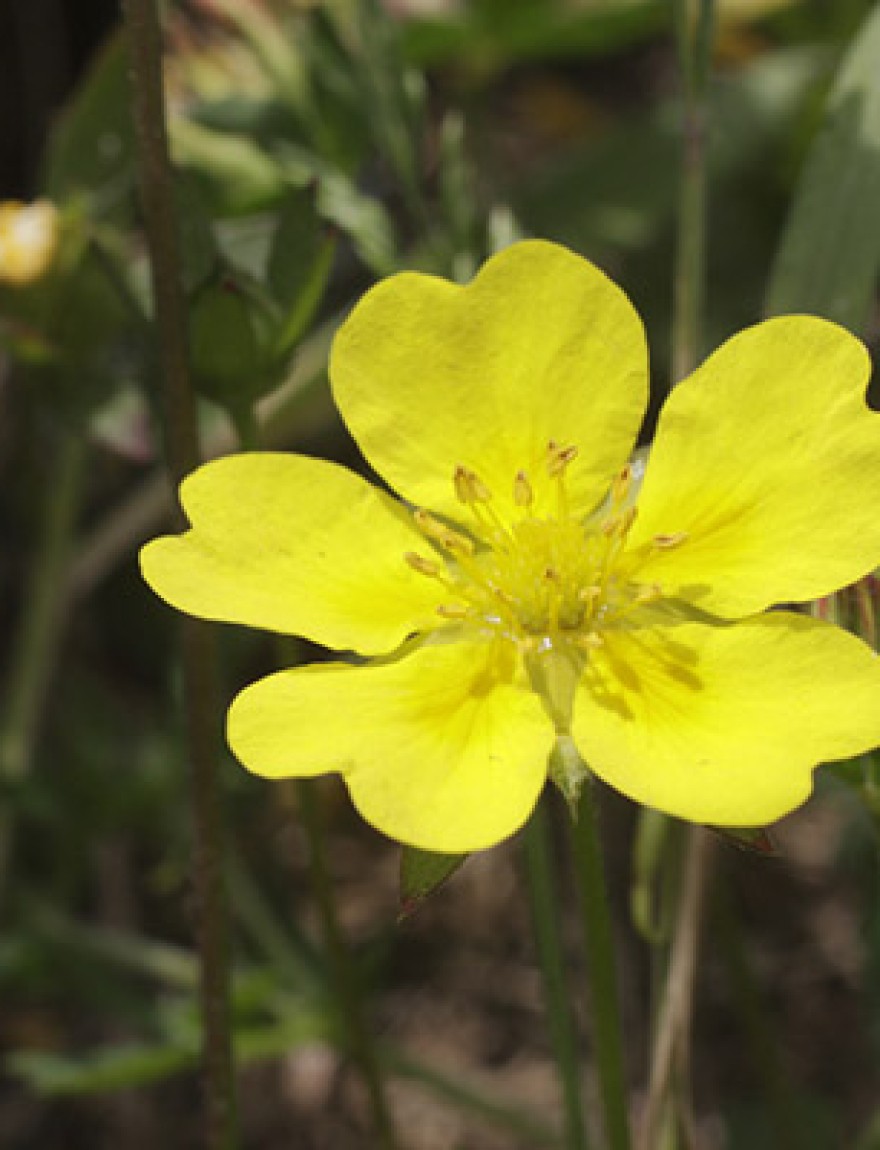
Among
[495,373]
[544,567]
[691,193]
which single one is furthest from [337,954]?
[691,193]

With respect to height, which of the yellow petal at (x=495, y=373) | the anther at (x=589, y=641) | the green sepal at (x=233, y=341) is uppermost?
the green sepal at (x=233, y=341)

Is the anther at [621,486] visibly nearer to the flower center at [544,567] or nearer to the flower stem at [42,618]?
the flower center at [544,567]

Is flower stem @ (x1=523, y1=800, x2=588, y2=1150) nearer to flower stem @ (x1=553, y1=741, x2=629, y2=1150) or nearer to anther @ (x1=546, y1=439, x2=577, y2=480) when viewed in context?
flower stem @ (x1=553, y1=741, x2=629, y2=1150)

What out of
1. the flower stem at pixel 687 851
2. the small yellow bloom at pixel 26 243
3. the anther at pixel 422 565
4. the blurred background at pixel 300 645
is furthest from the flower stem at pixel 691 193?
the small yellow bloom at pixel 26 243

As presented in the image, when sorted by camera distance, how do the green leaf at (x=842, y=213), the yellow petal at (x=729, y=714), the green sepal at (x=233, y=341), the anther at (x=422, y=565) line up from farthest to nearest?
the green leaf at (x=842, y=213)
the green sepal at (x=233, y=341)
the anther at (x=422, y=565)
the yellow petal at (x=729, y=714)

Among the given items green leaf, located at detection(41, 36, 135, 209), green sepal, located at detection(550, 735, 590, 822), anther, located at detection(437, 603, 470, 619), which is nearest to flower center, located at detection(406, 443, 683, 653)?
anther, located at detection(437, 603, 470, 619)
